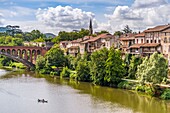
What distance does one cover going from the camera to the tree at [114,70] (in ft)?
188

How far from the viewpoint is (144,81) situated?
49.1m

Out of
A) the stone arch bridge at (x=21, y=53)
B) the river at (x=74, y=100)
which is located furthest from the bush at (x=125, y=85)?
the stone arch bridge at (x=21, y=53)

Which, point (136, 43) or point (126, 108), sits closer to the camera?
point (126, 108)

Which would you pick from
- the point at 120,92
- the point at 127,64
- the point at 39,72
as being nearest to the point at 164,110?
the point at 120,92

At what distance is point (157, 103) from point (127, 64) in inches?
827

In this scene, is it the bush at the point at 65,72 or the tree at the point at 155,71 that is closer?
the tree at the point at 155,71

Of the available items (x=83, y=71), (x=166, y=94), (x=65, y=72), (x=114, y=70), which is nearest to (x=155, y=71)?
(x=166, y=94)

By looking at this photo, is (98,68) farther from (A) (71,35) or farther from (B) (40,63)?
(A) (71,35)

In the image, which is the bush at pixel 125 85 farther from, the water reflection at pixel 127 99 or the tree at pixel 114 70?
the tree at pixel 114 70

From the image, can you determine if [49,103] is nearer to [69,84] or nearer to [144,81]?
[144,81]

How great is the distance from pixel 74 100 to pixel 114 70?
12975 mm

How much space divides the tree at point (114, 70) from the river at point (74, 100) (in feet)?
5.72

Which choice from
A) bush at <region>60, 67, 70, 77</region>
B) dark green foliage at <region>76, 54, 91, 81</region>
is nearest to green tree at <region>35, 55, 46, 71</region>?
bush at <region>60, 67, 70, 77</region>

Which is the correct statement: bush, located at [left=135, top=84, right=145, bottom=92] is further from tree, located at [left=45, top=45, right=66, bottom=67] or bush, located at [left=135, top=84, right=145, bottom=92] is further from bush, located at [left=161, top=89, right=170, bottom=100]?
tree, located at [left=45, top=45, right=66, bottom=67]
